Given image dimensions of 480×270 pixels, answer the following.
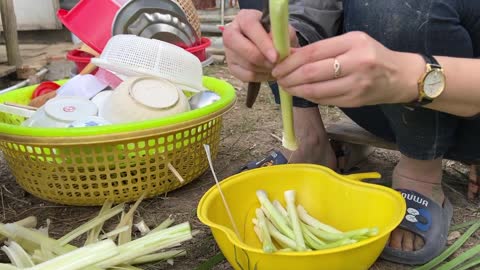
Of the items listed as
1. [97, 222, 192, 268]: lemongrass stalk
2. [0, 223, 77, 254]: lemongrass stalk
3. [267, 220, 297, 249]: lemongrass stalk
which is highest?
[97, 222, 192, 268]: lemongrass stalk

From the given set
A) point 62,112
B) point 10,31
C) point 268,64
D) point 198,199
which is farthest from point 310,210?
point 10,31

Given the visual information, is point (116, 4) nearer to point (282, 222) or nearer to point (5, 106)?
point (5, 106)

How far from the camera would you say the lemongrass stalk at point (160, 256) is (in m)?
1.12

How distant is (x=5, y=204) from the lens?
1.50m

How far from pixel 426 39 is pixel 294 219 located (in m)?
0.46

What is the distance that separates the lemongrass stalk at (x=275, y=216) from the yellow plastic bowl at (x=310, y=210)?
0.04 m

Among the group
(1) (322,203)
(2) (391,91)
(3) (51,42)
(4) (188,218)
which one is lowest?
(3) (51,42)

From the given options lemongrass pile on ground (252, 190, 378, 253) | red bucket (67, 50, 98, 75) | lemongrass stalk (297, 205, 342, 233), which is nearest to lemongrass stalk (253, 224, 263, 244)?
lemongrass pile on ground (252, 190, 378, 253)

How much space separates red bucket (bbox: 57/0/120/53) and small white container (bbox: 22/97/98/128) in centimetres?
52

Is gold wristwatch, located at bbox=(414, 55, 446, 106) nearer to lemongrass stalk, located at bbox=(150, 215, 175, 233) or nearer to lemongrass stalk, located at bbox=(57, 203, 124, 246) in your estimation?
lemongrass stalk, located at bbox=(150, 215, 175, 233)

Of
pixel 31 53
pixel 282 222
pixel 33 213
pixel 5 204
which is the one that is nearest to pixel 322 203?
pixel 282 222

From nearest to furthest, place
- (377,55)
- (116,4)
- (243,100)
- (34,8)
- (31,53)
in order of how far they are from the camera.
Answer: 1. (377,55)
2. (116,4)
3. (243,100)
4. (31,53)
5. (34,8)

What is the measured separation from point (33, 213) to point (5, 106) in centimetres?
32

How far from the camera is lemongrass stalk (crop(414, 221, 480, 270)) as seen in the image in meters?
1.12
